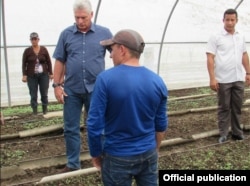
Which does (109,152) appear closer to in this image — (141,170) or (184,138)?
(141,170)

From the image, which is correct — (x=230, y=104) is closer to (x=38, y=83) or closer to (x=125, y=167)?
(x=125, y=167)

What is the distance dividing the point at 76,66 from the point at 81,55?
0.39 ft

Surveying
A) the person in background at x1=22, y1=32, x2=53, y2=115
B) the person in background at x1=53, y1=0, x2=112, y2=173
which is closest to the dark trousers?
the person in background at x1=53, y1=0, x2=112, y2=173

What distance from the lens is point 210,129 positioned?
5.59 metres

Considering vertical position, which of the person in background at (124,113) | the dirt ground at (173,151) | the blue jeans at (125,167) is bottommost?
the dirt ground at (173,151)

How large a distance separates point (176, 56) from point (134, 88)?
839 centimetres

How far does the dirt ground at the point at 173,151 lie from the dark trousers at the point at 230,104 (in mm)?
211

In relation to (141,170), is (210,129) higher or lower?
lower

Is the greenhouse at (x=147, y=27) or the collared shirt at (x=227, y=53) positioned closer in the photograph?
the collared shirt at (x=227, y=53)

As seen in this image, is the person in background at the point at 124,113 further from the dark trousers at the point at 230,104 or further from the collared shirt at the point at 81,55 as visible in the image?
the dark trousers at the point at 230,104

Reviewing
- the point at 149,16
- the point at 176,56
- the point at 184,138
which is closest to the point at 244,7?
the point at 176,56

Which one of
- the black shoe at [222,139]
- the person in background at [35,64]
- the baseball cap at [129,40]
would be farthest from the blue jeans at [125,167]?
the person in background at [35,64]

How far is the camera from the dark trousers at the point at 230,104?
4762 millimetres

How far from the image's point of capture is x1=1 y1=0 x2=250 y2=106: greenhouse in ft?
26.1
